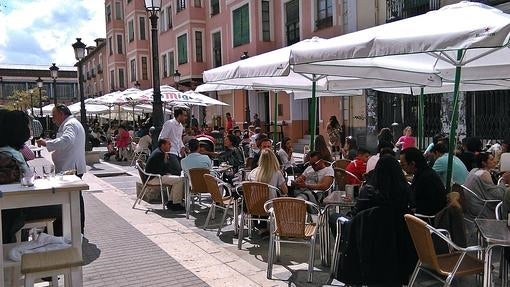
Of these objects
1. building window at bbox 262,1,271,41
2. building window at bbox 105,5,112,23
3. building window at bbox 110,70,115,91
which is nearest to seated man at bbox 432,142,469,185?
building window at bbox 262,1,271,41

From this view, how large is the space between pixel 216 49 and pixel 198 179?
20440 mm

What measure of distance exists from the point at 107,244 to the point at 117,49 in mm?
40642

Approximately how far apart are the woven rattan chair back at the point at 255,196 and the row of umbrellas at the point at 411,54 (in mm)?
1348

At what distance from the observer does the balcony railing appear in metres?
13.6

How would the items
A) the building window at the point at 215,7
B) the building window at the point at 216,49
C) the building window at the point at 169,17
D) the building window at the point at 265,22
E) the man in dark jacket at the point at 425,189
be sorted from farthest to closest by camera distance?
1. the building window at the point at 169,17
2. the building window at the point at 216,49
3. the building window at the point at 215,7
4. the building window at the point at 265,22
5. the man in dark jacket at the point at 425,189

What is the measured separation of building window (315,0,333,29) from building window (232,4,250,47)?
4998 millimetres

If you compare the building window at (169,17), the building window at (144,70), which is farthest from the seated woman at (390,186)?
the building window at (144,70)

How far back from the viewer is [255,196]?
5695 millimetres

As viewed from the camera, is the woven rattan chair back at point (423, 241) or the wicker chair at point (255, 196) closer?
the woven rattan chair back at point (423, 241)

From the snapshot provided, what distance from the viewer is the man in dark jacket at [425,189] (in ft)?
14.8

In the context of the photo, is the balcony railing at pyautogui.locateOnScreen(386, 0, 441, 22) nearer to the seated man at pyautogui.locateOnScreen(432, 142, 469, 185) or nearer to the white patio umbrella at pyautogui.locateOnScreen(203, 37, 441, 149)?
the white patio umbrella at pyautogui.locateOnScreen(203, 37, 441, 149)

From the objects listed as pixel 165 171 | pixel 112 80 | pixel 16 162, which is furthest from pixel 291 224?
pixel 112 80

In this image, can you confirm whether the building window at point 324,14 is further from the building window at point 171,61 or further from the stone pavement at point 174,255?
the building window at point 171,61

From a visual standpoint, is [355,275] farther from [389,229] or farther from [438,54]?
[438,54]
